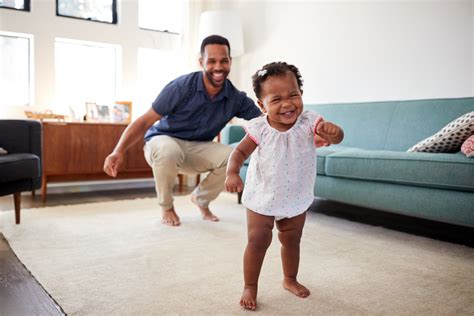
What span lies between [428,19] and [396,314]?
7.75 ft

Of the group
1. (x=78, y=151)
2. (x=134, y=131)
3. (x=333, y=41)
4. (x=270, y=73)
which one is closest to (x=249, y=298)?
(x=270, y=73)

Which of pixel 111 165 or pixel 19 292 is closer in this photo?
pixel 19 292

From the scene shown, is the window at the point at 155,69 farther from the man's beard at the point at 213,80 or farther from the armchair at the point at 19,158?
the man's beard at the point at 213,80

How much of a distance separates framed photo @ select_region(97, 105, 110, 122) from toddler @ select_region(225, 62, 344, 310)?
2709 millimetres

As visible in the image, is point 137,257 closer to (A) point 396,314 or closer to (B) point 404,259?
(A) point 396,314

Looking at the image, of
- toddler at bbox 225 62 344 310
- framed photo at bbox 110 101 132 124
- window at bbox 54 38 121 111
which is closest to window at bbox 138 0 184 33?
window at bbox 54 38 121 111

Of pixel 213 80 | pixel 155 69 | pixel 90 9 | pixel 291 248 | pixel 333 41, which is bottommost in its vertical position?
pixel 291 248

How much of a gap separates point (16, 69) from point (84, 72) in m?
0.60

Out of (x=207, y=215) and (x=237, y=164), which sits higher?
(x=237, y=164)

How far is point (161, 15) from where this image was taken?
433 centimetres

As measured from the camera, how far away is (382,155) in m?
2.11

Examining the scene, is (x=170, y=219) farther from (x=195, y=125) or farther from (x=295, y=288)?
(x=295, y=288)

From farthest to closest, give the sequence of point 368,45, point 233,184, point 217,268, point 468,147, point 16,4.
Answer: point 16,4
point 368,45
point 468,147
point 217,268
point 233,184

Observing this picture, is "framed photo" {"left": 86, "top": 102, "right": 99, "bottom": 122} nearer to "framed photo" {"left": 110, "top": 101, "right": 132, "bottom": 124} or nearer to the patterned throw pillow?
"framed photo" {"left": 110, "top": 101, "right": 132, "bottom": 124}
